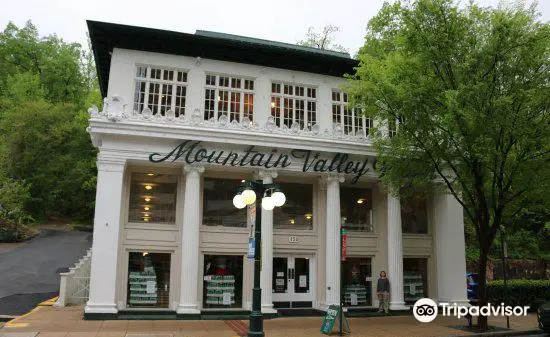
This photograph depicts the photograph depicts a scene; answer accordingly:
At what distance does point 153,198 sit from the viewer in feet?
63.7

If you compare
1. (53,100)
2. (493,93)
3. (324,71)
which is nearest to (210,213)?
(324,71)

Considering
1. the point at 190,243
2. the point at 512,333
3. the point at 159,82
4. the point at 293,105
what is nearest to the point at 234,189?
the point at 190,243

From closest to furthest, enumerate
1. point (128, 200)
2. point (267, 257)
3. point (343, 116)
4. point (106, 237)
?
point (106, 237) → point (267, 257) → point (128, 200) → point (343, 116)

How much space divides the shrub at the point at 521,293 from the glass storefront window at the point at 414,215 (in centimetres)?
417

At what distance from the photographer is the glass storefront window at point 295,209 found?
20562 millimetres

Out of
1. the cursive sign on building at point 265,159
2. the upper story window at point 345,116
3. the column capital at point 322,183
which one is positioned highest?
the upper story window at point 345,116

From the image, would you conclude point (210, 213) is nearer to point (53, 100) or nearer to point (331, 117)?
point (331, 117)

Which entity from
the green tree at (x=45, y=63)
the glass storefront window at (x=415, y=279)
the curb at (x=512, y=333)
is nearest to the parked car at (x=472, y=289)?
the glass storefront window at (x=415, y=279)

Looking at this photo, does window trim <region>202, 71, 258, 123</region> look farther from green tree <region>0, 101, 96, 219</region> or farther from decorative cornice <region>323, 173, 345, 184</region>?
green tree <region>0, 101, 96, 219</region>

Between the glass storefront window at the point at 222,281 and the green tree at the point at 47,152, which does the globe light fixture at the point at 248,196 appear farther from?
the green tree at the point at 47,152

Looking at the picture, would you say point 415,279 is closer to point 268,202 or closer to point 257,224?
point 257,224

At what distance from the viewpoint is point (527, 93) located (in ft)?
46.5

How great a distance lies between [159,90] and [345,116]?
851 centimetres

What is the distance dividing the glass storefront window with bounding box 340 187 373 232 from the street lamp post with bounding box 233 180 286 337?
416 inches
